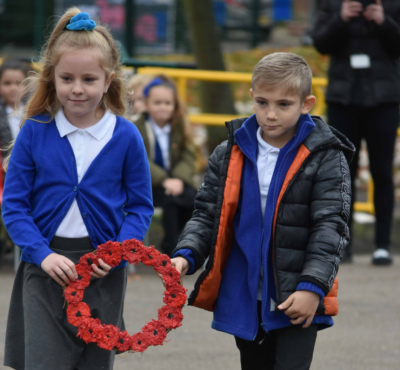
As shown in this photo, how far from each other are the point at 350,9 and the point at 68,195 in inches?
145

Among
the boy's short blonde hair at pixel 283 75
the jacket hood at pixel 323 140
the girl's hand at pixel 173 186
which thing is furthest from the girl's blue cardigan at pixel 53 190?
the girl's hand at pixel 173 186

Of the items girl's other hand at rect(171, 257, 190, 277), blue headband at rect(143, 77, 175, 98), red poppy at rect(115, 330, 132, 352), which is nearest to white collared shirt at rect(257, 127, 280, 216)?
girl's other hand at rect(171, 257, 190, 277)

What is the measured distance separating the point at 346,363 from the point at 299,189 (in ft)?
5.90

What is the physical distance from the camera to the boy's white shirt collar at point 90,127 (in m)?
3.06

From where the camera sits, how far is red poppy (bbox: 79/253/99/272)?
2.88 m

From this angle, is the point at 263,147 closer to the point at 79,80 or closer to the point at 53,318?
the point at 79,80

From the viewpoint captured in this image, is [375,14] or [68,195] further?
[375,14]

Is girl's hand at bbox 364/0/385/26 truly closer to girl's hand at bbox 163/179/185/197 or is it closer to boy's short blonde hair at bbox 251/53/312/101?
girl's hand at bbox 163/179/185/197

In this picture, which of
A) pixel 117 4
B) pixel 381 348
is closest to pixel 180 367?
pixel 381 348

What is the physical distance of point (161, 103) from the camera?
6.51 meters

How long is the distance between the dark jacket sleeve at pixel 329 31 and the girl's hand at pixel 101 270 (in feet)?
12.1

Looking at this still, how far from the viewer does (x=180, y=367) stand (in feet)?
13.8

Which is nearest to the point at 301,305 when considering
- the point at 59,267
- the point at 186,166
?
the point at 59,267

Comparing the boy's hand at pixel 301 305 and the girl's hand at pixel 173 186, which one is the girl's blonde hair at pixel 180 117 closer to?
the girl's hand at pixel 173 186
